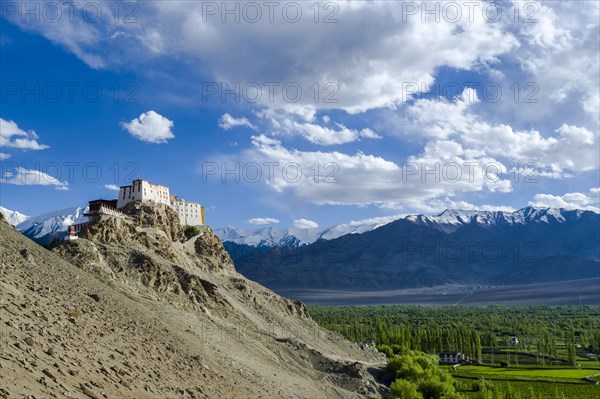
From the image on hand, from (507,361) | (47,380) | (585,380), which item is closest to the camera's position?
(47,380)

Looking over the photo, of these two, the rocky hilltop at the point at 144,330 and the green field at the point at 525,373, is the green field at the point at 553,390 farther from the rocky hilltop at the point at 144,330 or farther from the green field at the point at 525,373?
the rocky hilltop at the point at 144,330

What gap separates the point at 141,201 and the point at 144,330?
2006 inches

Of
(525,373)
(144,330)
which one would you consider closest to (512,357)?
(525,373)

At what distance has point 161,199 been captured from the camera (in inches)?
3900

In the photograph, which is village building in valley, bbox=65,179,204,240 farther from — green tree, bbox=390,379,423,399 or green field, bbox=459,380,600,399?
green field, bbox=459,380,600,399

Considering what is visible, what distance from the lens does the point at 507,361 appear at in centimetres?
11588

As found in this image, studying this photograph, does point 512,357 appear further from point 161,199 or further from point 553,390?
point 161,199

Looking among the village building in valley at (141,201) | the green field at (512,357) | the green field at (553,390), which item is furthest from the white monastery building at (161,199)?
the green field at (553,390)

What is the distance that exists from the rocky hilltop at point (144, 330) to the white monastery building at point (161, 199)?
12.4ft

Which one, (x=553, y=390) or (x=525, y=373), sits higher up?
(x=553, y=390)

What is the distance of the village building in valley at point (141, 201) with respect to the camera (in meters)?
74.3

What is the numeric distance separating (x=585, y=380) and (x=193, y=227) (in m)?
80.7

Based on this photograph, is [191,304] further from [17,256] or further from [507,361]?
[507,361]

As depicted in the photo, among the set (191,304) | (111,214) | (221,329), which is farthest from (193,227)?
(221,329)
